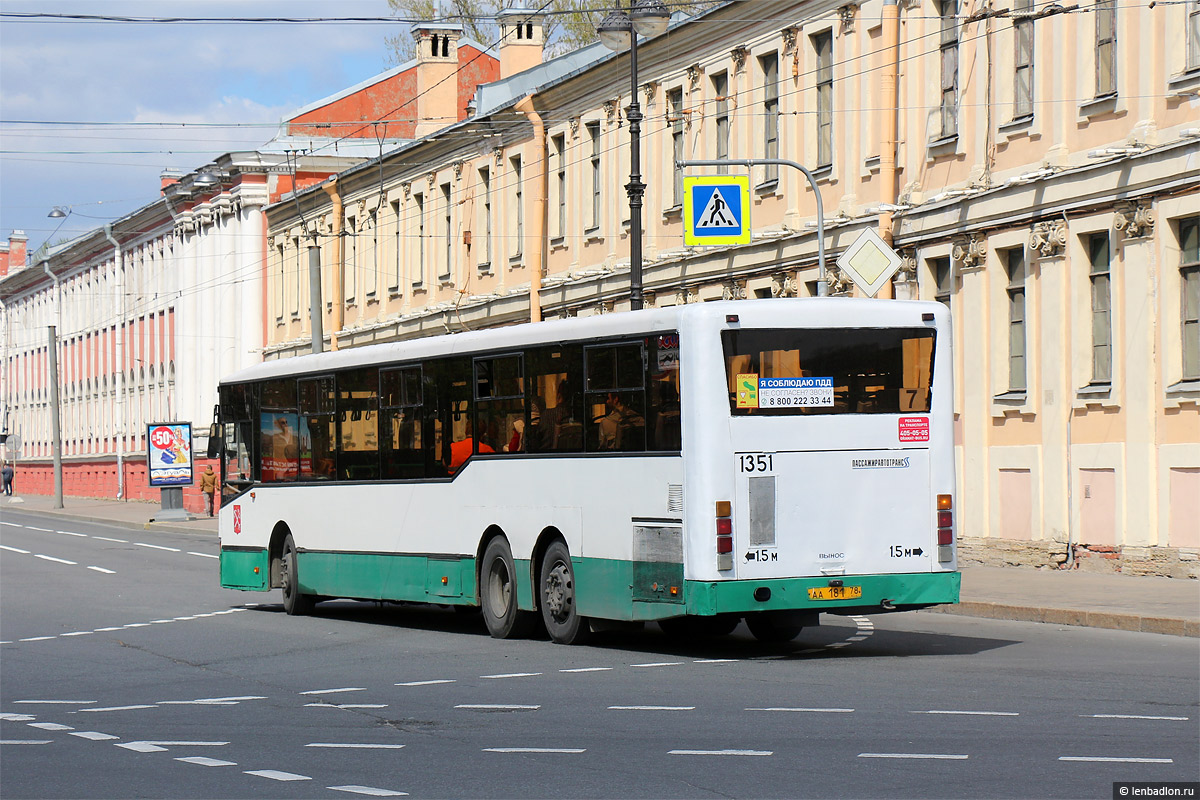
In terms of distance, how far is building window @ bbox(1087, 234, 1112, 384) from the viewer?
24.4 m

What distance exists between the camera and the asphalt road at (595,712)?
912 centimetres

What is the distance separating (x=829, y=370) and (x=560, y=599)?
11.1 ft

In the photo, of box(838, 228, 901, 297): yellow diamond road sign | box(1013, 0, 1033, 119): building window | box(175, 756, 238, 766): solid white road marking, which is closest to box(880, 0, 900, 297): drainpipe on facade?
box(1013, 0, 1033, 119): building window

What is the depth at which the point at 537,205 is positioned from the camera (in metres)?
43.7

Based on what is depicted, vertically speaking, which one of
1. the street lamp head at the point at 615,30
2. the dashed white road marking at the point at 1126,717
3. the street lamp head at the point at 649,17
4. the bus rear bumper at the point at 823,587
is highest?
the street lamp head at the point at 615,30

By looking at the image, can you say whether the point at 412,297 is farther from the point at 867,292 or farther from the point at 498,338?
the point at 498,338

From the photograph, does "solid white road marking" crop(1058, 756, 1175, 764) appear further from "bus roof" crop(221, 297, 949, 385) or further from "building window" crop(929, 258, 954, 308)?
"building window" crop(929, 258, 954, 308)

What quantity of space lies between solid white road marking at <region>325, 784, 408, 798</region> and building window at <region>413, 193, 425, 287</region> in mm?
42799

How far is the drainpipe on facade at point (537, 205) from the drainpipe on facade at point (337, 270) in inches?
577

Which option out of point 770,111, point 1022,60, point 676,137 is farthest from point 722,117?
point 1022,60

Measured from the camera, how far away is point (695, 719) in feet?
37.0

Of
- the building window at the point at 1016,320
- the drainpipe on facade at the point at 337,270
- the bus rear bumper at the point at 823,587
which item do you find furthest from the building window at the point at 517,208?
the bus rear bumper at the point at 823,587

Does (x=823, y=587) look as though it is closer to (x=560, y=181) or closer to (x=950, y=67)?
(x=950, y=67)

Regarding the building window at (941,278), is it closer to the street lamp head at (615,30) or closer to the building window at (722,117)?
the street lamp head at (615,30)
